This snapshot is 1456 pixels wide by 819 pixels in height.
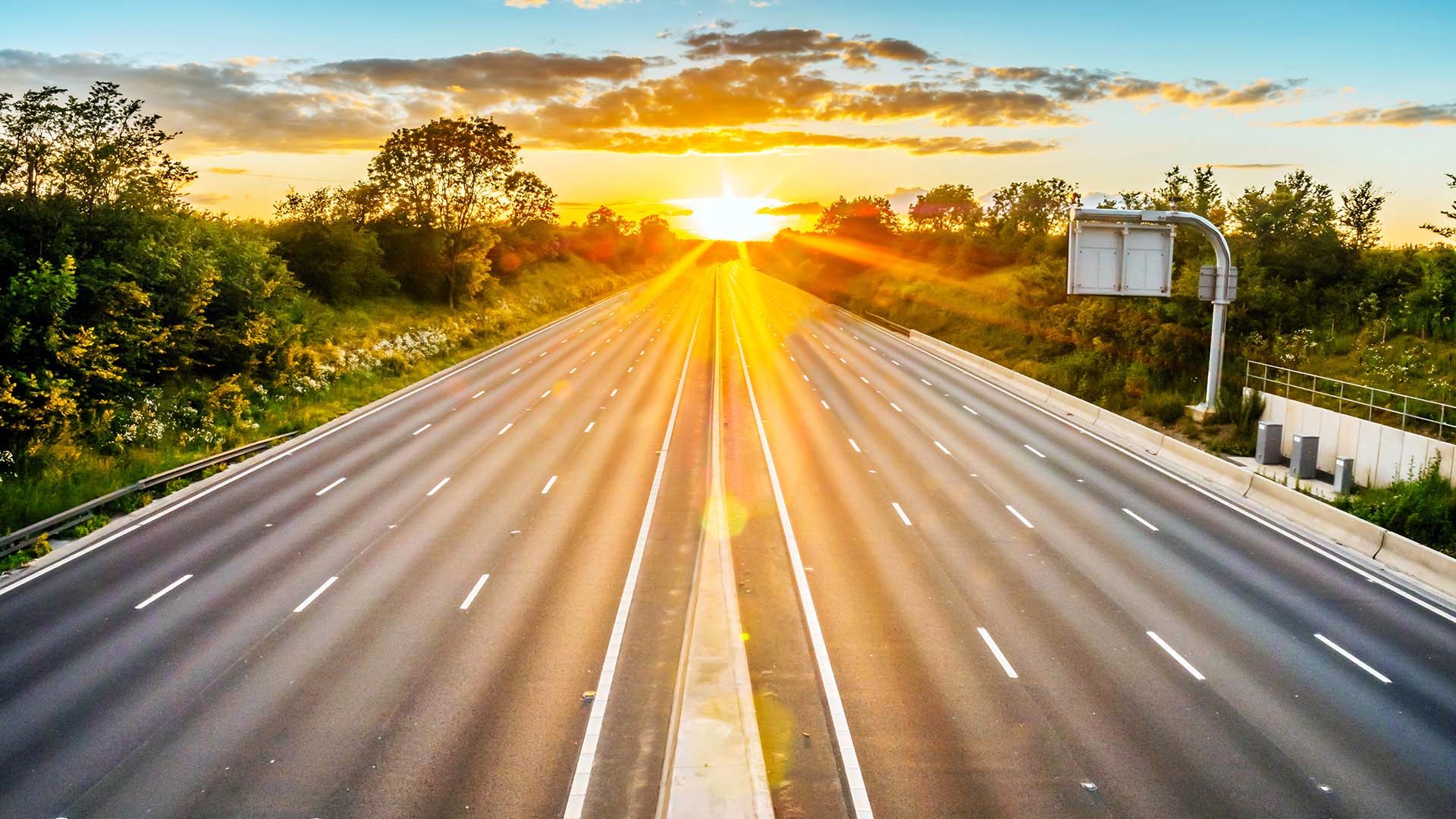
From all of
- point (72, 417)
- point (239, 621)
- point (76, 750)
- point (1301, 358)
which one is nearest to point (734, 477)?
point (239, 621)

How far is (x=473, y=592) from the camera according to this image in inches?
669

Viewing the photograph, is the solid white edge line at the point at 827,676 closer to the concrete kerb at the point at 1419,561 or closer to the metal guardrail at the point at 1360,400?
the concrete kerb at the point at 1419,561

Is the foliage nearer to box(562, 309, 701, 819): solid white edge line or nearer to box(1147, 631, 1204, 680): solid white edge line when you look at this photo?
box(562, 309, 701, 819): solid white edge line

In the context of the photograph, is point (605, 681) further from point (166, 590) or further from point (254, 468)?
point (254, 468)

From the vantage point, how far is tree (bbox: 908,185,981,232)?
119500 millimetres

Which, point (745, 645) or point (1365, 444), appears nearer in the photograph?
point (745, 645)

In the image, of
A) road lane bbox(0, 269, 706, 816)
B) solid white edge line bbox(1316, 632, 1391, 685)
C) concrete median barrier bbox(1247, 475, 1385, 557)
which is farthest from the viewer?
concrete median barrier bbox(1247, 475, 1385, 557)

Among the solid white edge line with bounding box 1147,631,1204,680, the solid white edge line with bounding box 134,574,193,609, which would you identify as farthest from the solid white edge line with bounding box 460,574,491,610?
the solid white edge line with bounding box 1147,631,1204,680

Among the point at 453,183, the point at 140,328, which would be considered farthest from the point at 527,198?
the point at 140,328

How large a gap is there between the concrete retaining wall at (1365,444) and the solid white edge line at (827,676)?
1620cm

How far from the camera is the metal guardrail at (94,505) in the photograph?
60.8 ft

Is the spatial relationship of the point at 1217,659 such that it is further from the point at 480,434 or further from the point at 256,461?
the point at 256,461

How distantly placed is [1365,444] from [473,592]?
24328 millimetres

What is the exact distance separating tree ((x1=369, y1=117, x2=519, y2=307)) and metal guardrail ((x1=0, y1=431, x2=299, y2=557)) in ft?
146
